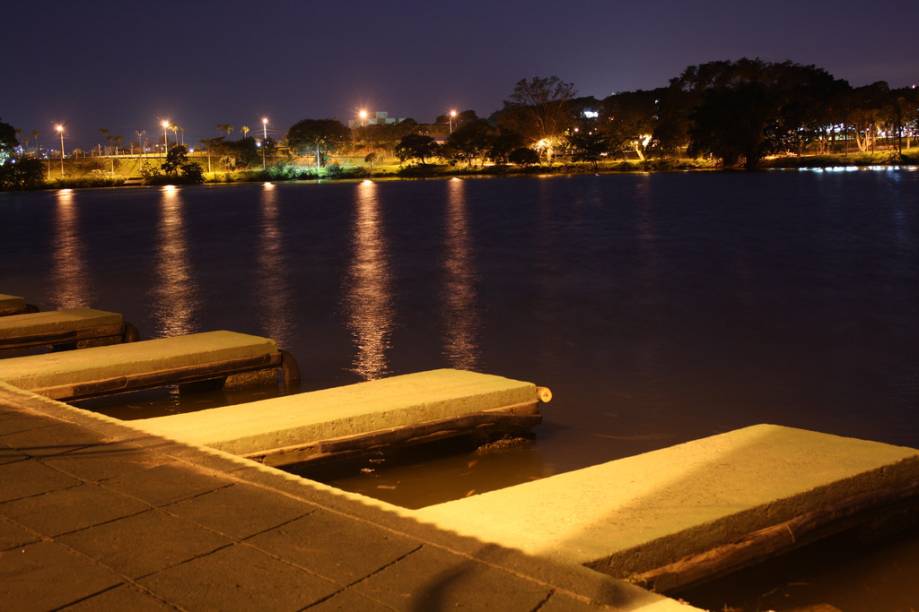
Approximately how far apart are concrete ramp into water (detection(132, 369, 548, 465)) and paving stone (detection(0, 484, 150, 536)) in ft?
4.79

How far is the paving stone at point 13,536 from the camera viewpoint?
5.36m

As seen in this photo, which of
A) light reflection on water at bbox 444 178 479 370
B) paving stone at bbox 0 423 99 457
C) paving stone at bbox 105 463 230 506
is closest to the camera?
paving stone at bbox 105 463 230 506

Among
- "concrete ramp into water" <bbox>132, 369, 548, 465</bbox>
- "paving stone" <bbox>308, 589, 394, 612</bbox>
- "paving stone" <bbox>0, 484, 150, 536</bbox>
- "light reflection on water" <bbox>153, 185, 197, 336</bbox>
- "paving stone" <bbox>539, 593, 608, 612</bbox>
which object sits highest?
"paving stone" <bbox>0, 484, 150, 536</bbox>

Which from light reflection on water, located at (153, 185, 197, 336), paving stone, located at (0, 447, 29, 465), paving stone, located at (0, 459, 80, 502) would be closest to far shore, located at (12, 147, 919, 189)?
light reflection on water, located at (153, 185, 197, 336)

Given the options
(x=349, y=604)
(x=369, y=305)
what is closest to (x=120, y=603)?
(x=349, y=604)

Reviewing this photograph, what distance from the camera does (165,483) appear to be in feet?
20.9

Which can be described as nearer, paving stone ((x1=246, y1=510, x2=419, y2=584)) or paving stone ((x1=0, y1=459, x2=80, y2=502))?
paving stone ((x1=246, y1=510, x2=419, y2=584))

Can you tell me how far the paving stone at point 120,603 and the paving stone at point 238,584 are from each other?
0.07 metres

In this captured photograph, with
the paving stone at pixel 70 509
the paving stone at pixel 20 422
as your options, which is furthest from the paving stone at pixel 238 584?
the paving stone at pixel 20 422

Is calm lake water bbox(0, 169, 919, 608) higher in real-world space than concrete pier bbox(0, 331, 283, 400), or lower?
lower

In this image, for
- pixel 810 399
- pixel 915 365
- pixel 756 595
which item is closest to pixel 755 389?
pixel 810 399

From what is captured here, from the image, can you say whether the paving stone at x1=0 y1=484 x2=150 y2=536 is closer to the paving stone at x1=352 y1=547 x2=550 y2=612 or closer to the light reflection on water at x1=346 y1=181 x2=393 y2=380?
the paving stone at x1=352 y1=547 x2=550 y2=612

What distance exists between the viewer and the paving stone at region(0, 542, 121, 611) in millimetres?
4625

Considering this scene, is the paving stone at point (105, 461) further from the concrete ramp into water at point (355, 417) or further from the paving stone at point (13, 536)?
the paving stone at point (13, 536)
